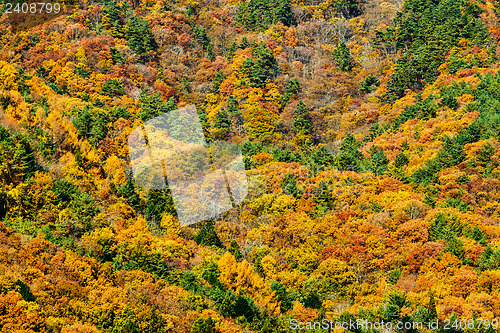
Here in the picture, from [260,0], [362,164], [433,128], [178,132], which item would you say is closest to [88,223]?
[178,132]

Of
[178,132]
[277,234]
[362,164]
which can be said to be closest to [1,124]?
[178,132]

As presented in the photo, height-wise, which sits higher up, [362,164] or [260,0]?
[260,0]

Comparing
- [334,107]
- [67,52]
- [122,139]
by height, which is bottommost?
[334,107]

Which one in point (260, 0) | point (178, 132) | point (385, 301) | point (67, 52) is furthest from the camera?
point (260, 0)

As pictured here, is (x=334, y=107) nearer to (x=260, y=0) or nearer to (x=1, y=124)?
(x=260, y=0)

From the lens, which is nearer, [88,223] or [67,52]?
[88,223]

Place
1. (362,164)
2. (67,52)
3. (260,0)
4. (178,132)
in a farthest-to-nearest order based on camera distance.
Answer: (260,0), (67,52), (178,132), (362,164)

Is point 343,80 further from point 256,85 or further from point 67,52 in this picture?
point 67,52
